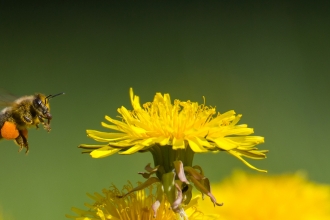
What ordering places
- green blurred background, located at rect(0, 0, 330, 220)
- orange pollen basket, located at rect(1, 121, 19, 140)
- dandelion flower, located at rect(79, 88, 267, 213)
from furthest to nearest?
green blurred background, located at rect(0, 0, 330, 220), orange pollen basket, located at rect(1, 121, 19, 140), dandelion flower, located at rect(79, 88, 267, 213)

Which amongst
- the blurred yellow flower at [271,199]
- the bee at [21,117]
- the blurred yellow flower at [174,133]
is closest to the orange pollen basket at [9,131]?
the bee at [21,117]

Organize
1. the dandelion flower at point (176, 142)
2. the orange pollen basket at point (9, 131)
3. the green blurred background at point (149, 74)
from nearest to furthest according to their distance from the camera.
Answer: the dandelion flower at point (176, 142), the orange pollen basket at point (9, 131), the green blurred background at point (149, 74)

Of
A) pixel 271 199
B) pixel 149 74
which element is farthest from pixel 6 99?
pixel 149 74

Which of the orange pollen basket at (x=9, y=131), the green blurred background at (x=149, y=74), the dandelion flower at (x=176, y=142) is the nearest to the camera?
the dandelion flower at (x=176, y=142)

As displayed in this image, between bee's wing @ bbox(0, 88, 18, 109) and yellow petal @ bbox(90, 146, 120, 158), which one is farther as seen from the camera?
bee's wing @ bbox(0, 88, 18, 109)

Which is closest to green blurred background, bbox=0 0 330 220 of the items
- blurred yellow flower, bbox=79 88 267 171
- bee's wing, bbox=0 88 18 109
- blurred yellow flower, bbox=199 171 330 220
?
blurred yellow flower, bbox=199 171 330 220

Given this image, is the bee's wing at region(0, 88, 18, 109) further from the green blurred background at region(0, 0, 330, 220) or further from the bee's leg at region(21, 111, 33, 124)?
the green blurred background at region(0, 0, 330, 220)

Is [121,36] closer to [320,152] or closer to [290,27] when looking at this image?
[290,27]

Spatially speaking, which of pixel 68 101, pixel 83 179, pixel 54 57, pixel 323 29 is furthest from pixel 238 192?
pixel 323 29

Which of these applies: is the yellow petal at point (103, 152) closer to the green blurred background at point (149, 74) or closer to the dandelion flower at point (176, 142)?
the dandelion flower at point (176, 142)
